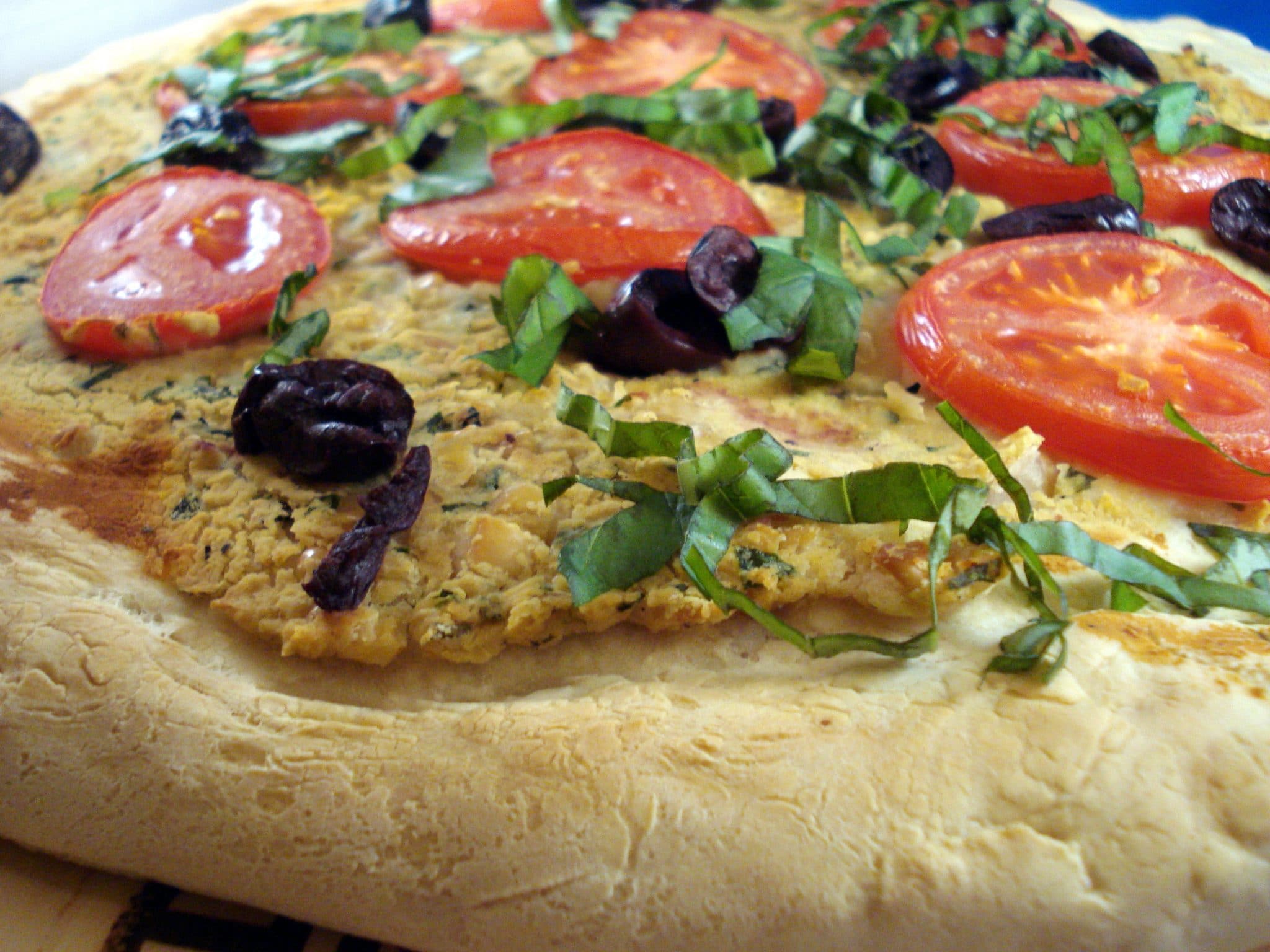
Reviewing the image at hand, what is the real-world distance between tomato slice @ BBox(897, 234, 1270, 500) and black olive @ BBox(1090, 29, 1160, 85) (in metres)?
1.77

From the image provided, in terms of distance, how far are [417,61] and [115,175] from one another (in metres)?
1.36

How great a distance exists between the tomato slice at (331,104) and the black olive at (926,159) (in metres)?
1.71

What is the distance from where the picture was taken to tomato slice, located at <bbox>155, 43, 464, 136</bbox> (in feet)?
12.7

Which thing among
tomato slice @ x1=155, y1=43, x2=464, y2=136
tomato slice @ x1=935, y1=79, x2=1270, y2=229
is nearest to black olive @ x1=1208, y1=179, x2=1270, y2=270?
tomato slice @ x1=935, y1=79, x2=1270, y2=229

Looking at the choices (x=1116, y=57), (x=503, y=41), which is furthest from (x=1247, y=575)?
(x=503, y=41)

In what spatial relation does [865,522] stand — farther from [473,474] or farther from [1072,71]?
[1072,71]

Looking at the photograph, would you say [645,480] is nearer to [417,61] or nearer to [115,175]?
[115,175]

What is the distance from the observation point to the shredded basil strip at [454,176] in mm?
3158

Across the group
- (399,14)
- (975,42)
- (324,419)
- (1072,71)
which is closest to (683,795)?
(324,419)

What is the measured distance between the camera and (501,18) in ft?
15.5

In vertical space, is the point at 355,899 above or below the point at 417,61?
below

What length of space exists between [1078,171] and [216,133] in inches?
108

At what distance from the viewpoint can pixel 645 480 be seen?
88.2 inches

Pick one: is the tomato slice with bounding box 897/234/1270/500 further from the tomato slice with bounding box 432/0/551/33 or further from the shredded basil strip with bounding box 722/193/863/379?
the tomato slice with bounding box 432/0/551/33
